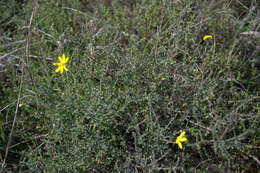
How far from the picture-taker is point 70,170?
1.80m

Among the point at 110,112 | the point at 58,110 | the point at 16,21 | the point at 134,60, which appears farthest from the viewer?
the point at 16,21

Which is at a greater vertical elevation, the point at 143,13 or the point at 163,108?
the point at 143,13

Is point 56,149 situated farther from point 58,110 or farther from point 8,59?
point 8,59

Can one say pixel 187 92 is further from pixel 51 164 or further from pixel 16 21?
pixel 16 21

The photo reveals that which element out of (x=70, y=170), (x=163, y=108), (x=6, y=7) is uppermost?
(x=6, y=7)

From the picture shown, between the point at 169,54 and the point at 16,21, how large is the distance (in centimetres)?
209

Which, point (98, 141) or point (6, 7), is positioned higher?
point (6, 7)

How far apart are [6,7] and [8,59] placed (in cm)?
111

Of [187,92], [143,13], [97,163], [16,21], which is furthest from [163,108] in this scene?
[16,21]

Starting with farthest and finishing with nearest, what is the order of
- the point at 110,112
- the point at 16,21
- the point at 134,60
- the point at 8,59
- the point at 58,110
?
the point at 16,21 < the point at 8,59 < the point at 134,60 < the point at 58,110 < the point at 110,112

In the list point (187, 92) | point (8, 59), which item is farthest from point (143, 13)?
point (8, 59)

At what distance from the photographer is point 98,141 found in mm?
1781

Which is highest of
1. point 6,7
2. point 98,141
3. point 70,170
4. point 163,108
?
point 6,7

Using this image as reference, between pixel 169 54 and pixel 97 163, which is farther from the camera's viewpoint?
pixel 169 54
